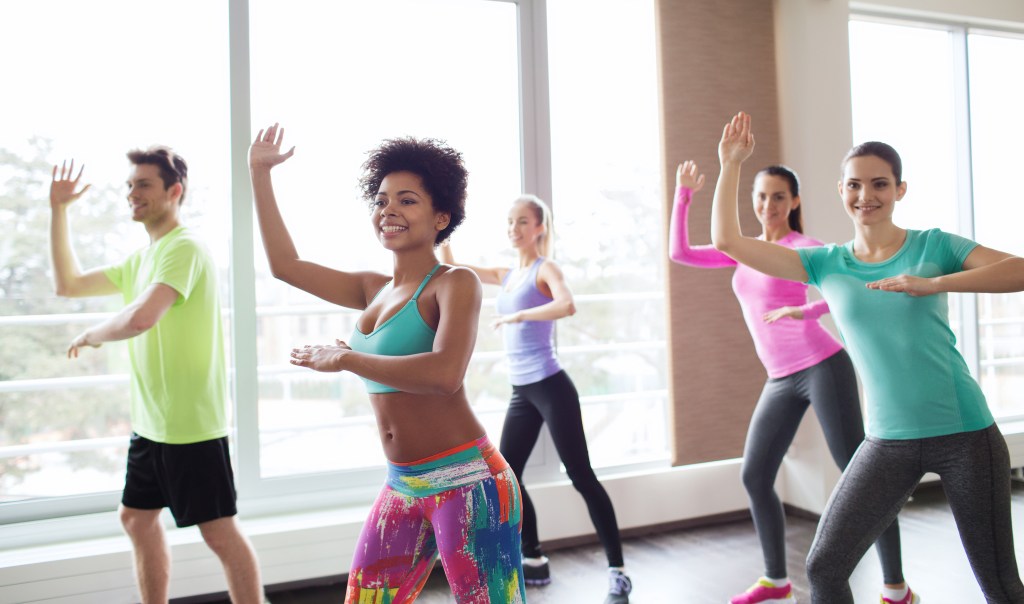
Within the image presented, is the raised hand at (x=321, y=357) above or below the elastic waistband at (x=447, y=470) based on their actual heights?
above

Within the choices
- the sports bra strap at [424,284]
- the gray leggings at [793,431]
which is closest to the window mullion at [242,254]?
the sports bra strap at [424,284]

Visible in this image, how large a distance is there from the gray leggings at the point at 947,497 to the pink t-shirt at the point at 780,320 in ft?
2.58

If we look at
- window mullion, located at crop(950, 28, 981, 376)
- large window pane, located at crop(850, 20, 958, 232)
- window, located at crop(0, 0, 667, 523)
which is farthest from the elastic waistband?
window mullion, located at crop(950, 28, 981, 376)

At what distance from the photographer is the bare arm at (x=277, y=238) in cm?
157

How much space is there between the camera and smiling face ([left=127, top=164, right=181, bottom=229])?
224 cm

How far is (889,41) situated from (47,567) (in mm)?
4656

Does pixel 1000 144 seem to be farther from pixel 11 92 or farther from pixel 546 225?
pixel 11 92

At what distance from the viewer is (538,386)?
287 cm

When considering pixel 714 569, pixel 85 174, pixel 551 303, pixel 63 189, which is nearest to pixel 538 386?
pixel 551 303

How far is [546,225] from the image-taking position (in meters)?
3.06

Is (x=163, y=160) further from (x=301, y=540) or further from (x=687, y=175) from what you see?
(x=687, y=175)

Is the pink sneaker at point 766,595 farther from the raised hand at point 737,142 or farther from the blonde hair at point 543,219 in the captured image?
the raised hand at point 737,142

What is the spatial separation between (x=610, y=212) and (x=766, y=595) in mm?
1932

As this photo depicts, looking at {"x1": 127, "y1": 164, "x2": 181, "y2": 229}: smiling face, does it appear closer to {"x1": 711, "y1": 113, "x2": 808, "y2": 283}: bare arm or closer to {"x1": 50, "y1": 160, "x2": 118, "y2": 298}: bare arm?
{"x1": 50, "y1": 160, "x2": 118, "y2": 298}: bare arm
